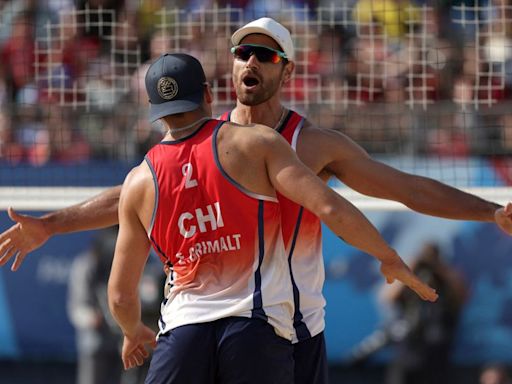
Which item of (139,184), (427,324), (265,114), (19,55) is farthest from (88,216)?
(427,324)

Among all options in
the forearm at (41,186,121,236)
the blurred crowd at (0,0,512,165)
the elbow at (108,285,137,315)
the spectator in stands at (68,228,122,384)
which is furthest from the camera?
the spectator in stands at (68,228,122,384)

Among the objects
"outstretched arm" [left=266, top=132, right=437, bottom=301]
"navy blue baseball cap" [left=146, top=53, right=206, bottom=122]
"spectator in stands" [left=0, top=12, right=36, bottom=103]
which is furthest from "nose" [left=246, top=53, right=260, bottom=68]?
"spectator in stands" [left=0, top=12, right=36, bottom=103]

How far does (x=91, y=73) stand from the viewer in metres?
9.48

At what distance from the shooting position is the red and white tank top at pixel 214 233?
178 inches

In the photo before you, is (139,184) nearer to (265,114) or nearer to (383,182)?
(265,114)

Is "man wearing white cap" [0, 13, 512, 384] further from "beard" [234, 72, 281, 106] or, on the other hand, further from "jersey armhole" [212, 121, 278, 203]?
"jersey armhole" [212, 121, 278, 203]

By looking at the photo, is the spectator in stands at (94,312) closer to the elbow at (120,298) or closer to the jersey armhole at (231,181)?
the elbow at (120,298)

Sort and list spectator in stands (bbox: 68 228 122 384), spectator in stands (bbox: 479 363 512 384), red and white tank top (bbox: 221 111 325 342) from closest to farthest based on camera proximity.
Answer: red and white tank top (bbox: 221 111 325 342), spectator in stands (bbox: 479 363 512 384), spectator in stands (bbox: 68 228 122 384)

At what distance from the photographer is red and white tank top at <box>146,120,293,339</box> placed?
451cm

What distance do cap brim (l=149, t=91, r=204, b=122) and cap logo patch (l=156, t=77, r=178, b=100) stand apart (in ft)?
0.09

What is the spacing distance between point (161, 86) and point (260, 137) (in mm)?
489

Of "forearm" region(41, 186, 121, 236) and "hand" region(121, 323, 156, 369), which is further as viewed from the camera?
"forearm" region(41, 186, 121, 236)

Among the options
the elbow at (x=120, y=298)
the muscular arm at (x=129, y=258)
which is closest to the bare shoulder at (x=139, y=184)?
the muscular arm at (x=129, y=258)

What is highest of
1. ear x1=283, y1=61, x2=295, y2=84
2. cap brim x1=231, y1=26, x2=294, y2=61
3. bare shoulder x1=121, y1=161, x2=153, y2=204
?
cap brim x1=231, y1=26, x2=294, y2=61
